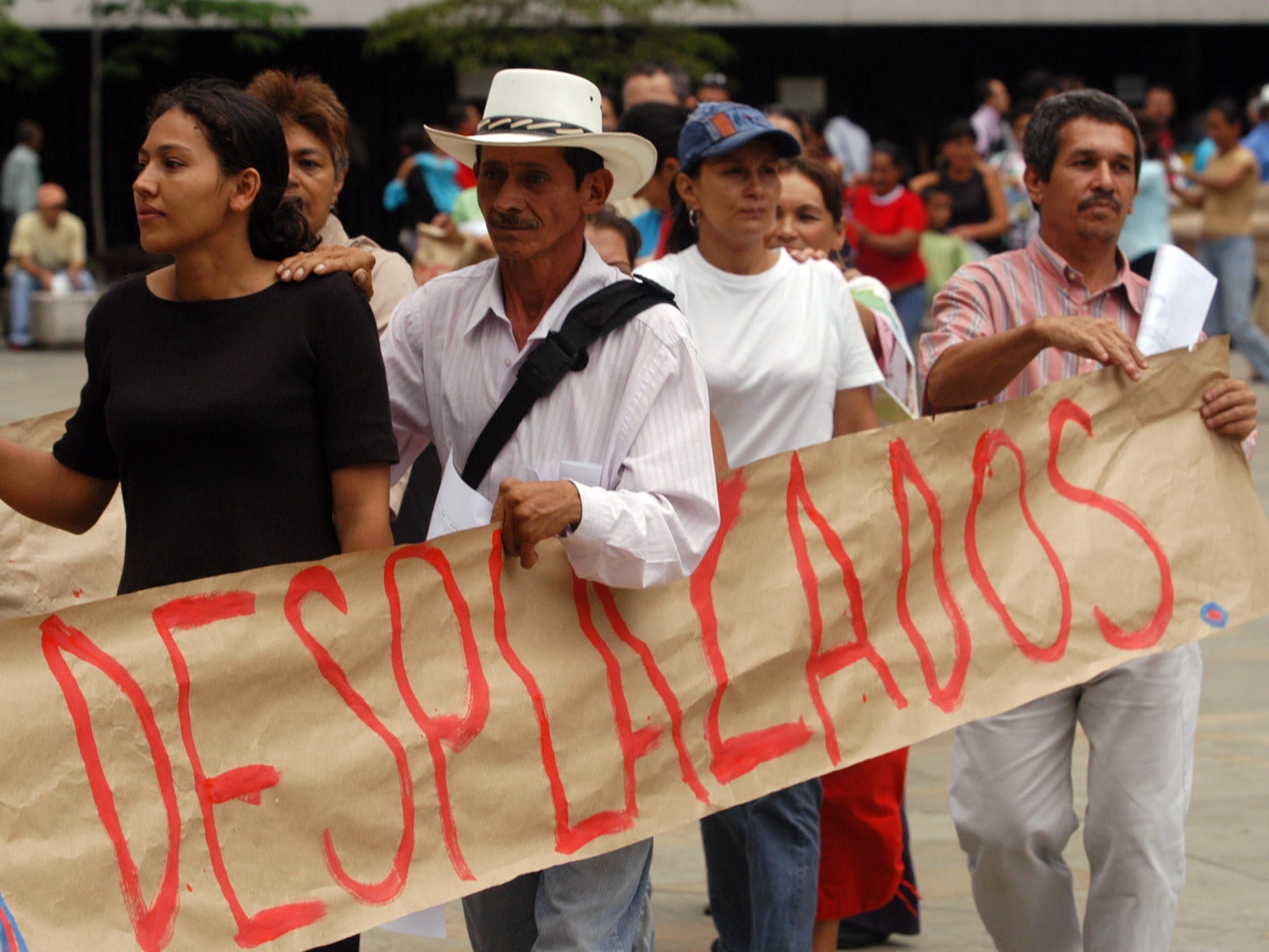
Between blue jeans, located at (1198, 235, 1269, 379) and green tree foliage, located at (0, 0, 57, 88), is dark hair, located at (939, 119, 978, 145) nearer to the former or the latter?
blue jeans, located at (1198, 235, 1269, 379)

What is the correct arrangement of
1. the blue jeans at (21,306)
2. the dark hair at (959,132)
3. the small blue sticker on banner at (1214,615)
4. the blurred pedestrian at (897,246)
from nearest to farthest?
the small blue sticker on banner at (1214,615) → the blurred pedestrian at (897,246) → the dark hair at (959,132) → the blue jeans at (21,306)

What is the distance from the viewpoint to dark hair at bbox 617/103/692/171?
552 centimetres

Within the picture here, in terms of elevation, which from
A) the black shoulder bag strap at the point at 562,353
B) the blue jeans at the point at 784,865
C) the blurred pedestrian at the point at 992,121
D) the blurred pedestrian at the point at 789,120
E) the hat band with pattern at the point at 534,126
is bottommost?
the blue jeans at the point at 784,865

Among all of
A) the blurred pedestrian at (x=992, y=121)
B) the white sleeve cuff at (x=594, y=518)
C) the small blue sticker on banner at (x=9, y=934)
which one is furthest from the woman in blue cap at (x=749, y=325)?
the blurred pedestrian at (x=992, y=121)

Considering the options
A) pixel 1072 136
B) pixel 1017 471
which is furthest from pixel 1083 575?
pixel 1072 136

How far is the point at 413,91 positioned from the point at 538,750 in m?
25.2

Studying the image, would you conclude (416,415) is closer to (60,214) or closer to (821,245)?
(821,245)

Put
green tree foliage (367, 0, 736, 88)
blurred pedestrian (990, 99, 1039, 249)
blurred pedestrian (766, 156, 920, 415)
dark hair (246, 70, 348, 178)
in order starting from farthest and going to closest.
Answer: green tree foliage (367, 0, 736, 88), blurred pedestrian (990, 99, 1039, 249), blurred pedestrian (766, 156, 920, 415), dark hair (246, 70, 348, 178)

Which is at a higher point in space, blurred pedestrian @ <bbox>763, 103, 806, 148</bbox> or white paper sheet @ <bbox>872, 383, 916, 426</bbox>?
blurred pedestrian @ <bbox>763, 103, 806, 148</bbox>

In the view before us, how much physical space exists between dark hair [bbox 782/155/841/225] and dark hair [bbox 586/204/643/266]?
51 centimetres

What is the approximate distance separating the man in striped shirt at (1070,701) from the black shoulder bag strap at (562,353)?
33.6 inches

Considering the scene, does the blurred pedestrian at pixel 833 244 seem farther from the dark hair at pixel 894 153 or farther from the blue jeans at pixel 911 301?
the dark hair at pixel 894 153

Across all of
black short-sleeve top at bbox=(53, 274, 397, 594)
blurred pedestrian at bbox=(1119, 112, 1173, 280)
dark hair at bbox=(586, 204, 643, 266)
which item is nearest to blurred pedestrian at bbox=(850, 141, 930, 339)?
blurred pedestrian at bbox=(1119, 112, 1173, 280)

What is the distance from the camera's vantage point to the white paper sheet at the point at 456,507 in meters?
3.13
